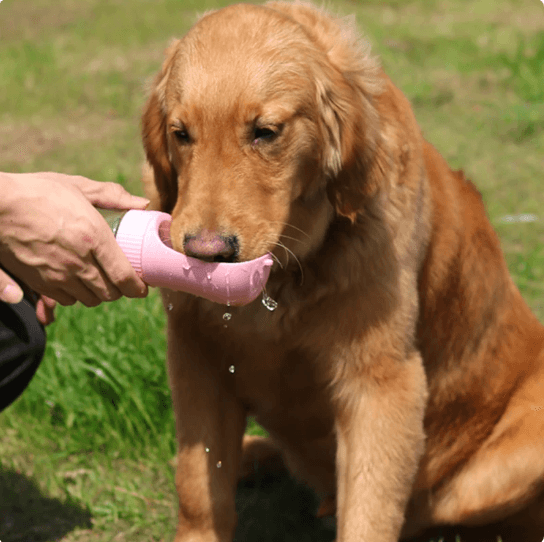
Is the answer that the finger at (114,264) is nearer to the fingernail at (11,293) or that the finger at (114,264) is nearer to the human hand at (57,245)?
the human hand at (57,245)

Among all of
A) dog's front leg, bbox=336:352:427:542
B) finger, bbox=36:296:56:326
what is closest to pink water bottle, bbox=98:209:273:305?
dog's front leg, bbox=336:352:427:542

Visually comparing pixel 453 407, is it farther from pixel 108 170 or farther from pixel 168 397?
pixel 108 170

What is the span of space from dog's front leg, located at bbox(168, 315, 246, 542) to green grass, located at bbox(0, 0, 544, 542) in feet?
1.29

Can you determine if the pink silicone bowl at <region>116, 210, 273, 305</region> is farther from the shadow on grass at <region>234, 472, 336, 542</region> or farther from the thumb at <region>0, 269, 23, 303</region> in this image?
the shadow on grass at <region>234, 472, 336, 542</region>

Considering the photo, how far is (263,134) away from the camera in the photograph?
249 centimetres

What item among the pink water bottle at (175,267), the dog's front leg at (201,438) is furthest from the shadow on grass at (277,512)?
the pink water bottle at (175,267)

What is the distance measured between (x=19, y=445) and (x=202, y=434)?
1.18 meters

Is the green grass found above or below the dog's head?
below

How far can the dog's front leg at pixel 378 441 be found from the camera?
9.22 ft

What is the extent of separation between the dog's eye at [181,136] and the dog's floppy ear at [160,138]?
9.7 inches

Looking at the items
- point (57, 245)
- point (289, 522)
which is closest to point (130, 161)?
point (289, 522)

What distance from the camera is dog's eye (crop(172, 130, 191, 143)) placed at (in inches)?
101

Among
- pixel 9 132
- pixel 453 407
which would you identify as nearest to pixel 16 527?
pixel 453 407

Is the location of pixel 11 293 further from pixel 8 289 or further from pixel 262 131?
pixel 262 131
